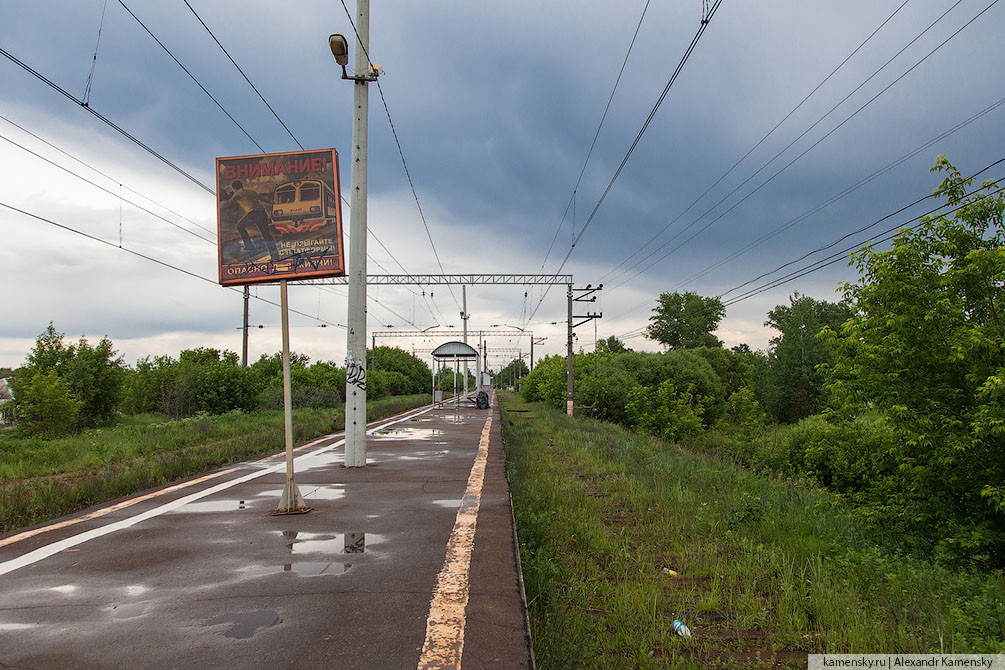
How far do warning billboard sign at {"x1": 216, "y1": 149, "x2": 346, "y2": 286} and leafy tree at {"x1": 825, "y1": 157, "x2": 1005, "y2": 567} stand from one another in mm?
8465

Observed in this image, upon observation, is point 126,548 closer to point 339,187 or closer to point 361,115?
point 339,187

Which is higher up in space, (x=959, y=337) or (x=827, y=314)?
(x=827, y=314)

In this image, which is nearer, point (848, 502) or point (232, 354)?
point (848, 502)

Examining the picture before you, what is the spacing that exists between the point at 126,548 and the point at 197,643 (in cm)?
252

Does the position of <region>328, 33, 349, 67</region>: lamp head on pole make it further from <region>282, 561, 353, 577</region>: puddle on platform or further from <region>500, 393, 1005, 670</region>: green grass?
<region>282, 561, 353, 577</region>: puddle on platform

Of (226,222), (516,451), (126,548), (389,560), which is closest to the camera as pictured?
(389,560)

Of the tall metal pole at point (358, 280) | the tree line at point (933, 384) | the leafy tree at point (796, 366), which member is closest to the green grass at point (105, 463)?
the tall metal pole at point (358, 280)

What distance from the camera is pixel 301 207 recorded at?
7.18m

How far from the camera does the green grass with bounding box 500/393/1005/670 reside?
4316 millimetres

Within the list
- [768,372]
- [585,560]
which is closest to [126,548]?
[585,560]

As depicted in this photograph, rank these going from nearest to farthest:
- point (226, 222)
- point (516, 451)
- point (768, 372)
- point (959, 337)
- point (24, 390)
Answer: point (226, 222), point (959, 337), point (516, 451), point (24, 390), point (768, 372)

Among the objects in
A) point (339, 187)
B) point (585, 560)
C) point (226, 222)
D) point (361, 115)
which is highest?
point (361, 115)

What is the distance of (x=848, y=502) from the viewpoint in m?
10.8

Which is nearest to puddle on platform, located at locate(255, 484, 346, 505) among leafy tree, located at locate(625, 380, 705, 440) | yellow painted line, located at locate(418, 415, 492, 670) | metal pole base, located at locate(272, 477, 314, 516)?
metal pole base, located at locate(272, 477, 314, 516)
